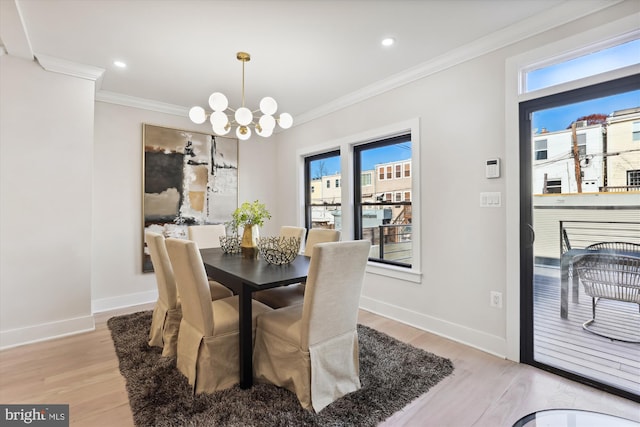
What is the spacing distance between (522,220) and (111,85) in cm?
434

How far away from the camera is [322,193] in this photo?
4543 millimetres

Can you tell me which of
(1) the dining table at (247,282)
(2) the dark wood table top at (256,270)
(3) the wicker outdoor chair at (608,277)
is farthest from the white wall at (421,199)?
(1) the dining table at (247,282)

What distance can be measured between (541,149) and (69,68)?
4235 mm

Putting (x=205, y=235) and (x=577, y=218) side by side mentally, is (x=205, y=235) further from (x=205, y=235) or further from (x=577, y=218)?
(x=577, y=218)

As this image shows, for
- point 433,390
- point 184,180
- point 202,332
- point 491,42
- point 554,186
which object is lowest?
point 433,390

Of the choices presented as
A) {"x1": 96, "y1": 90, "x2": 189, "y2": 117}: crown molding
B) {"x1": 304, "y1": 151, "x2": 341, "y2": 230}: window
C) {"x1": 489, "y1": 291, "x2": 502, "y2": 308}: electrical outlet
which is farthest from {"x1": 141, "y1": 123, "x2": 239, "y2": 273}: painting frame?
{"x1": 489, "y1": 291, "x2": 502, "y2": 308}: electrical outlet

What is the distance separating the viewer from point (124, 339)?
2.75 metres

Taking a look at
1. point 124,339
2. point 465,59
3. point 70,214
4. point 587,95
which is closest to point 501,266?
point 587,95

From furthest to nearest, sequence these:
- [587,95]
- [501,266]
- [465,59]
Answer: [465,59] → [501,266] → [587,95]

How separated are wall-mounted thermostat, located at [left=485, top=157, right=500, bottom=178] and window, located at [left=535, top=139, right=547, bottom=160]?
266mm

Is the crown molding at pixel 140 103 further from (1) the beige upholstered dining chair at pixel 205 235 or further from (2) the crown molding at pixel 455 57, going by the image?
(1) the beige upholstered dining chair at pixel 205 235

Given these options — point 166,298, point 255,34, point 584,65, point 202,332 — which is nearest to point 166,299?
point 166,298

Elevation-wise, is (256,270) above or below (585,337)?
above

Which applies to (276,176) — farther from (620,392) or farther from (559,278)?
(620,392)
